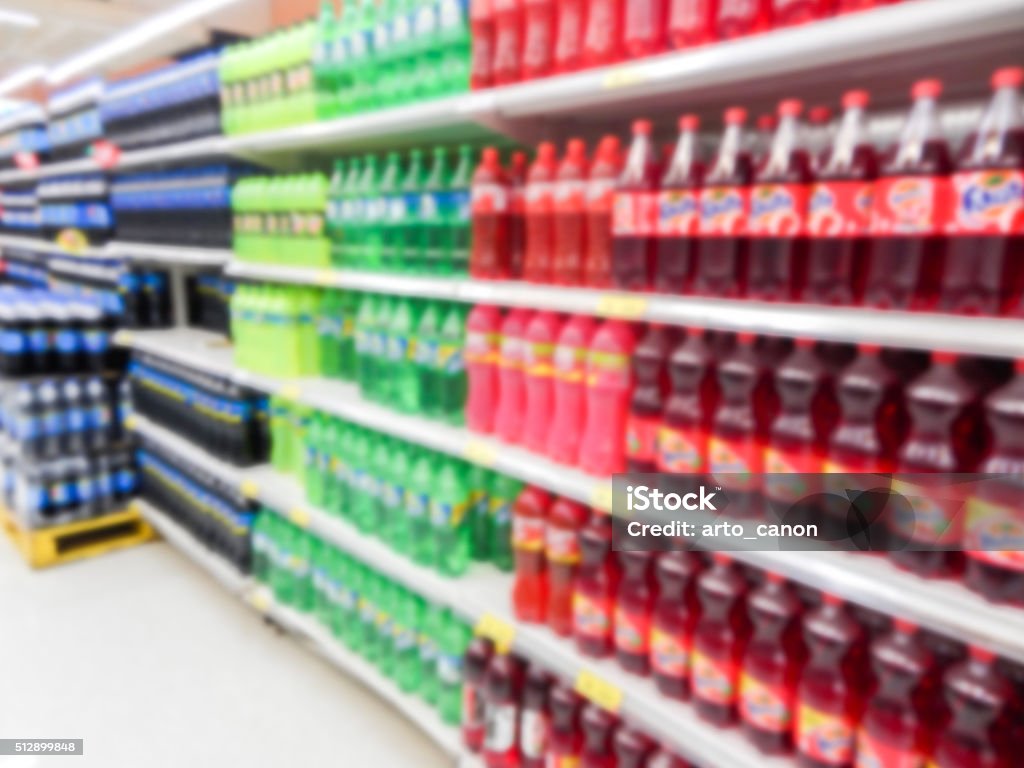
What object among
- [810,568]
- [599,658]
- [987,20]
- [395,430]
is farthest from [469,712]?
[987,20]

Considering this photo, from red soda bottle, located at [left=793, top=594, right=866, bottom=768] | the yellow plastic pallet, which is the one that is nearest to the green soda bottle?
red soda bottle, located at [left=793, top=594, right=866, bottom=768]

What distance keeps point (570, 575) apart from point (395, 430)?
730 mm

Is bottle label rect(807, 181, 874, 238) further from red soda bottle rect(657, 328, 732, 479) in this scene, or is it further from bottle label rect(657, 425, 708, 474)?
bottle label rect(657, 425, 708, 474)

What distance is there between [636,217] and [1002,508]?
2.91 feet

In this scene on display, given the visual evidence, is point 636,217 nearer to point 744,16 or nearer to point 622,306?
point 622,306

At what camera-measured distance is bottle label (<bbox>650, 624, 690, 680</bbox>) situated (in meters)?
1.62

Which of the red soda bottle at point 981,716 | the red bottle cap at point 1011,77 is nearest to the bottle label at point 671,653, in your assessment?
the red soda bottle at point 981,716

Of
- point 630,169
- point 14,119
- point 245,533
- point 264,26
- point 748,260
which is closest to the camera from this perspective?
point 748,260

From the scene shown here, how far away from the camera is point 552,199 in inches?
72.0

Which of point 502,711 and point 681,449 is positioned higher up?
point 681,449

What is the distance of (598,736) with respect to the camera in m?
1.84

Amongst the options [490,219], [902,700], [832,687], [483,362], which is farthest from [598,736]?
[490,219]

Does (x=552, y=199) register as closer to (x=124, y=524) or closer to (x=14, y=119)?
(x=124, y=524)

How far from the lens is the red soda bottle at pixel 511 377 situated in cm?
197
